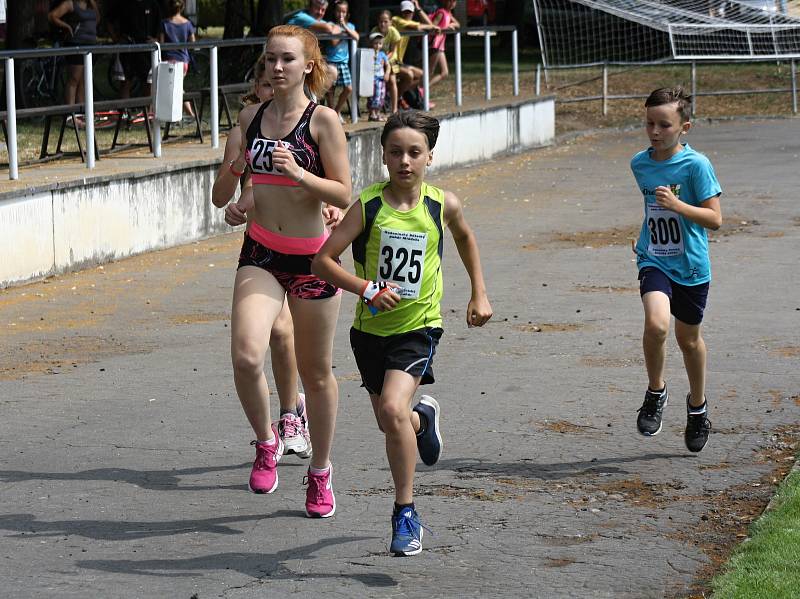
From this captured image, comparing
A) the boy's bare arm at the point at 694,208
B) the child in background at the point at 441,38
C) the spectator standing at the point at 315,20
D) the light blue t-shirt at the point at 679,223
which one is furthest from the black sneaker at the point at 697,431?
the child in background at the point at 441,38

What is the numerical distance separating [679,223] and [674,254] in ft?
0.46

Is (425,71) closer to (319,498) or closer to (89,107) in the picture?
(89,107)

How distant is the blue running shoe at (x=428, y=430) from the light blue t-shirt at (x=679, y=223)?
148 cm

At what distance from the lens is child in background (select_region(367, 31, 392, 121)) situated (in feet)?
61.0

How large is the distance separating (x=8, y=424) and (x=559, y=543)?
314cm

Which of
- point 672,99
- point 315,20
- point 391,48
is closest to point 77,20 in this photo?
point 315,20

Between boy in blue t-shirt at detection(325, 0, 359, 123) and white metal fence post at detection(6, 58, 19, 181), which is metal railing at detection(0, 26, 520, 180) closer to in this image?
white metal fence post at detection(6, 58, 19, 181)

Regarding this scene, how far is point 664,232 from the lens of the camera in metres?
6.55

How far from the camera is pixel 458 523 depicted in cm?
558

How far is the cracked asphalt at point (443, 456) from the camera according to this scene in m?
5.08

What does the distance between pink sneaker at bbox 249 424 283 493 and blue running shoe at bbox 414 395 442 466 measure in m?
0.66

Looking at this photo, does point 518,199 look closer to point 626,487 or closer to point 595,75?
point 626,487

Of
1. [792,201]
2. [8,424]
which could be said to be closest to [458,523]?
[8,424]

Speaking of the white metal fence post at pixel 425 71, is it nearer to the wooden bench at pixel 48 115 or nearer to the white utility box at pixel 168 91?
the wooden bench at pixel 48 115
